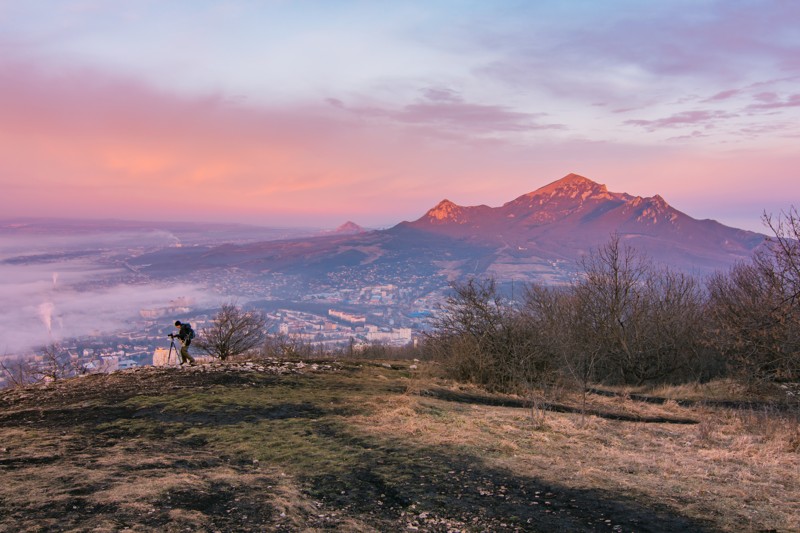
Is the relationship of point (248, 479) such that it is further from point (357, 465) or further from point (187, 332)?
point (187, 332)

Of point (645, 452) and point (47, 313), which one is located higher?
point (645, 452)

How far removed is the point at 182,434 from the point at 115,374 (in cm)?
744

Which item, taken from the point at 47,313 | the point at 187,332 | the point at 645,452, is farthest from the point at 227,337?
the point at 47,313

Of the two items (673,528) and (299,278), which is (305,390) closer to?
(673,528)

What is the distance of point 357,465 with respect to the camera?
8086mm

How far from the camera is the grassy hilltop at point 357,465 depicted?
584cm

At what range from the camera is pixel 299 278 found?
16925 cm

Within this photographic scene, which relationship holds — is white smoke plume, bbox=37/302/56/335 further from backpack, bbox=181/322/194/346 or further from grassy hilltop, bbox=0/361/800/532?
grassy hilltop, bbox=0/361/800/532

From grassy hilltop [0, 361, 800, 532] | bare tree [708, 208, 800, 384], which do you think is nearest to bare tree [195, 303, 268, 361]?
grassy hilltop [0, 361, 800, 532]

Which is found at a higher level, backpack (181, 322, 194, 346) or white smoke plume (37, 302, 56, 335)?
backpack (181, 322, 194, 346)

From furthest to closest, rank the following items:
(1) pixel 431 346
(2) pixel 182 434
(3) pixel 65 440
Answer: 1. (1) pixel 431 346
2. (2) pixel 182 434
3. (3) pixel 65 440

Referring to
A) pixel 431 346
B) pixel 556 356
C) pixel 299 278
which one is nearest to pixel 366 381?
pixel 431 346

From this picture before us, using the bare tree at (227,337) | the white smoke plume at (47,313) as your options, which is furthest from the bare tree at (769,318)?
the white smoke plume at (47,313)

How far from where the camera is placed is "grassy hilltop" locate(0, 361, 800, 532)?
19.1 ft
